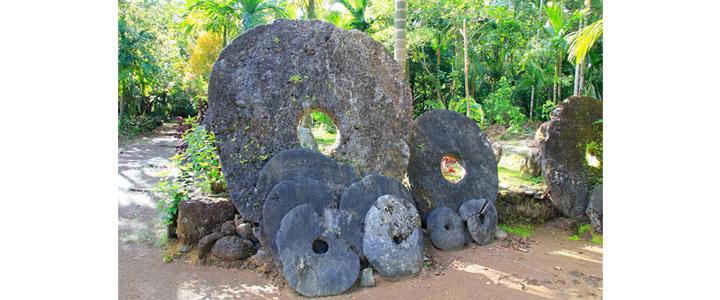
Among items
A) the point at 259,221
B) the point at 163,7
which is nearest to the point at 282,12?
the point at 163,7

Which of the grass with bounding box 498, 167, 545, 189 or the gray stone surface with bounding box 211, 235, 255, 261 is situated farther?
the grass with bounding box 498, 167, 545, 189

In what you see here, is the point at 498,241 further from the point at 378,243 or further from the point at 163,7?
the point at 163,7

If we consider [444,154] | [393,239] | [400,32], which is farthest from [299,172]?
[400,32]

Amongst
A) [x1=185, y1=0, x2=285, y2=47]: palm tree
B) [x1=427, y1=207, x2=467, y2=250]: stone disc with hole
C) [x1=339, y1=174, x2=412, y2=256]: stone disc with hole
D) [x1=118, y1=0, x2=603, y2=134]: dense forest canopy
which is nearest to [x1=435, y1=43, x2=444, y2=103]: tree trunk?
[x1=118, y1=0, x2=603, y2=134]: dense forest canopy

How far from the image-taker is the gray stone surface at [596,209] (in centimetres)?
486

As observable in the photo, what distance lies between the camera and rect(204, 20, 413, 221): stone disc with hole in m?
4.20

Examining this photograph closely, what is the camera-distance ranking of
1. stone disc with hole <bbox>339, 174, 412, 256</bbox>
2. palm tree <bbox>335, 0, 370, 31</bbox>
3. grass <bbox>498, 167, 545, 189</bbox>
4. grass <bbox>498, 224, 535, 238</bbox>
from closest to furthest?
stone disc with hole <bbox>339, 174, 412, 256</bbox> → grass <bbox>498, 224, 535, 238</bbox> → grass <bbox>498, 167, 545, 189</bbox> → palm tree <bbox>335, 0, 370, 31</bbox>

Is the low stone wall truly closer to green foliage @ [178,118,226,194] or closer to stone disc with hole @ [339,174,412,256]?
stone disc with hole @ [339,174,412,256]

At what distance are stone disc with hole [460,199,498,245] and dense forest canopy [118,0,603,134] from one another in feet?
15.8

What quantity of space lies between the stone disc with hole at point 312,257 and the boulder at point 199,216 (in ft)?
2.97

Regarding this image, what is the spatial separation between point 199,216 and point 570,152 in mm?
4000

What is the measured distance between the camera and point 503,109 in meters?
11.2

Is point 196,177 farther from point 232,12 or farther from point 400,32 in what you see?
point 232,12

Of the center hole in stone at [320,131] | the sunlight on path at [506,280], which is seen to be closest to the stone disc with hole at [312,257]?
the sunlight on path at [506,280]
